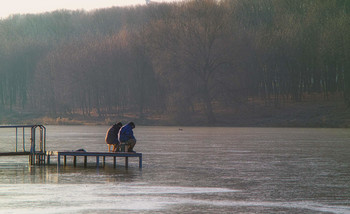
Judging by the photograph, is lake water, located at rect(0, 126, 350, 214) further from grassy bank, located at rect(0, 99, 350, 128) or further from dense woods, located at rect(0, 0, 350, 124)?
dense woods, located at rect(0, 0, 350, 124)

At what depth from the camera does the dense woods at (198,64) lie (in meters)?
78.9

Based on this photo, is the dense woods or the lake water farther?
the dense woods

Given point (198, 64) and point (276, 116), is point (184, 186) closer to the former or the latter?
point (276, 116)

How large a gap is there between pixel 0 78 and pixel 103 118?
34459mm

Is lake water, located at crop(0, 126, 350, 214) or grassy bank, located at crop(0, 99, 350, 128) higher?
grassy bank, located at crop(0, 99, 350, 128)

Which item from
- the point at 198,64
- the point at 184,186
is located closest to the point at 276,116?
the point at 198,64

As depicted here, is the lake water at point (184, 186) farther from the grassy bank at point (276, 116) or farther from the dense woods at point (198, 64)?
the dense woods at point (198, 64)

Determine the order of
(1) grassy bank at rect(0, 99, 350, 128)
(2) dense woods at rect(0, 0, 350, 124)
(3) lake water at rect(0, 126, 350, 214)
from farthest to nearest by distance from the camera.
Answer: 1. (2) dense woods at rect(0, 0, 350, 124)
2. (1) grassy bank at rect(0, 99, 350, 128)
3. (3) lake water at rect(0, 126, 350, 214)

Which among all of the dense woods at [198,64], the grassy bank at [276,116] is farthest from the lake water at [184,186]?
the dense woods at [198,64]

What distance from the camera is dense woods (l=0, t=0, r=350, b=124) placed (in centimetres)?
→ 7894

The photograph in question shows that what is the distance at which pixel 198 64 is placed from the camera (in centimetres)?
8000

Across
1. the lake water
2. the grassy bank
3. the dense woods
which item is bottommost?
the lake water

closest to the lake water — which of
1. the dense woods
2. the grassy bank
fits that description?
the grassy bank

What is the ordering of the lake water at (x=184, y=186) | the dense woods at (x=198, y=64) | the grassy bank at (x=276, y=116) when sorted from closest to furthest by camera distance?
the lake water at (x=184, y=186), the grassy bank at (x=276, y=116), the dense woods at (x=198, y=64)
